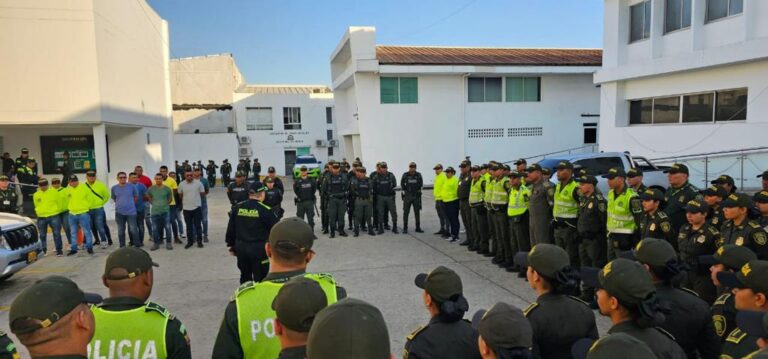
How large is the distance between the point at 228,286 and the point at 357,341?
7121 mm

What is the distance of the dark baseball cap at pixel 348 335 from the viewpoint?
128 centimetres

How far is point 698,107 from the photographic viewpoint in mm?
15430

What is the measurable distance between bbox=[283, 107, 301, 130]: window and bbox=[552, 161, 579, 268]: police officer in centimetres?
3380

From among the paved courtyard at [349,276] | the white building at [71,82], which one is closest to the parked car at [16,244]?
the paved courtyard at [349,276]

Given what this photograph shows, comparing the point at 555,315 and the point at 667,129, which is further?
the point at 667,129

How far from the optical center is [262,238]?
5.91 m

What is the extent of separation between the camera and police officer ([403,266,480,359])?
100 inches

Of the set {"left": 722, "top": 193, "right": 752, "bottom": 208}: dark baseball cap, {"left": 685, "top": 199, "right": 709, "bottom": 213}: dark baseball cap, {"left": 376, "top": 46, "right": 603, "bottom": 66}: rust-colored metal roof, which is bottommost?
{"left": 685, "top": 199, "right": 709, "bottom": 213}: dark baseball cap

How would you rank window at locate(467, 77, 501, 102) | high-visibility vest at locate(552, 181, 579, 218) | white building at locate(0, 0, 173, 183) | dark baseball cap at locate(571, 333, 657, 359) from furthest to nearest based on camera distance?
window at locate(467, 77, 501, 102)
white building at locate(0, 0, 173, 183)
high-visibility vest at locate(552, 181, 579, 218)
dark baseball cap at locate(571, 333, 657, 359)

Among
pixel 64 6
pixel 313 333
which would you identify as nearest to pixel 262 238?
pixel 313 333

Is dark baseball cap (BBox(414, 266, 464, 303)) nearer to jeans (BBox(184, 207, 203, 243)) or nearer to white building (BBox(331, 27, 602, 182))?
jeans (BBox(184, 207, 203, 243))

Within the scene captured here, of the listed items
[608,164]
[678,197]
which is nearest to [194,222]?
[678,197]

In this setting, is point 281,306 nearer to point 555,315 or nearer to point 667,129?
point 555,315

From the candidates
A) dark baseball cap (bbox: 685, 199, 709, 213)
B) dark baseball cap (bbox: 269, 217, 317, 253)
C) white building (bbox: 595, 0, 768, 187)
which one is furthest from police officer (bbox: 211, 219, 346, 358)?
white building (bbox: 595, 0, 768, 187)
